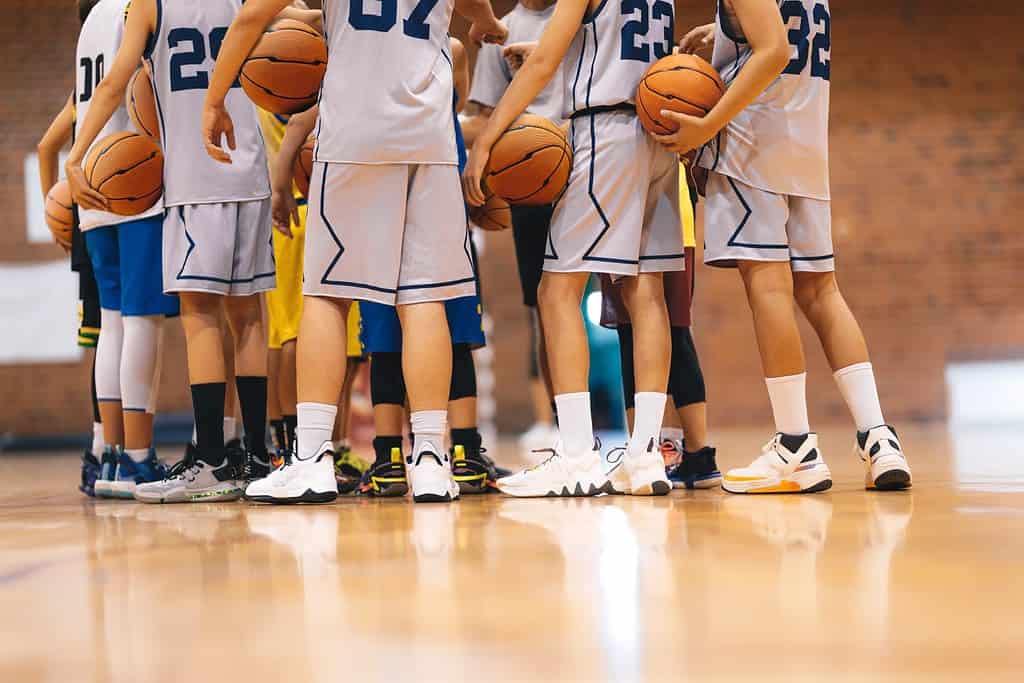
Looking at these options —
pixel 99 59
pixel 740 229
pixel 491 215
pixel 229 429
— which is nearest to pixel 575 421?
pixel 740 229

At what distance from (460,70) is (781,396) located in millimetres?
1577

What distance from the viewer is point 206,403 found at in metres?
3.11

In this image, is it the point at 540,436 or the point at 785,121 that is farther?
the point at 540,436

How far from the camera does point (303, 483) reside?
2.69 m

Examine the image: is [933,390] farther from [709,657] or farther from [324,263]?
[709,657]

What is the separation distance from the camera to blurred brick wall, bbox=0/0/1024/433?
8.76 m

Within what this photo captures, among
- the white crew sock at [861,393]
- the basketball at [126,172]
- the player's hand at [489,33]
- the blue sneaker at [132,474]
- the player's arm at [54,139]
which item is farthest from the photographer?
the player's arm at [54,139]

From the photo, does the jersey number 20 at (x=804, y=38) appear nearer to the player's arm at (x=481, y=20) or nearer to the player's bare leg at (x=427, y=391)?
the player's arm at (x=481, y=20)

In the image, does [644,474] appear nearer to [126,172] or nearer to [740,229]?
[740,229]

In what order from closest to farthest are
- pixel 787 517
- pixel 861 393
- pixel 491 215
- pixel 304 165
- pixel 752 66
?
pixel 787 517 → pixel 752 66 → pixel 861 393 → pixel 304 165 → pixel 491 215

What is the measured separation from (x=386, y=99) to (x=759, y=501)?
1.39 m

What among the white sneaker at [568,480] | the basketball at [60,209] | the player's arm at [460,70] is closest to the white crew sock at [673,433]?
the white sneaker at [568,480]

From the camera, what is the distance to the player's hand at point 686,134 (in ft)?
8.93

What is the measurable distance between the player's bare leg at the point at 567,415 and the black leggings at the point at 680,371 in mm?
369
